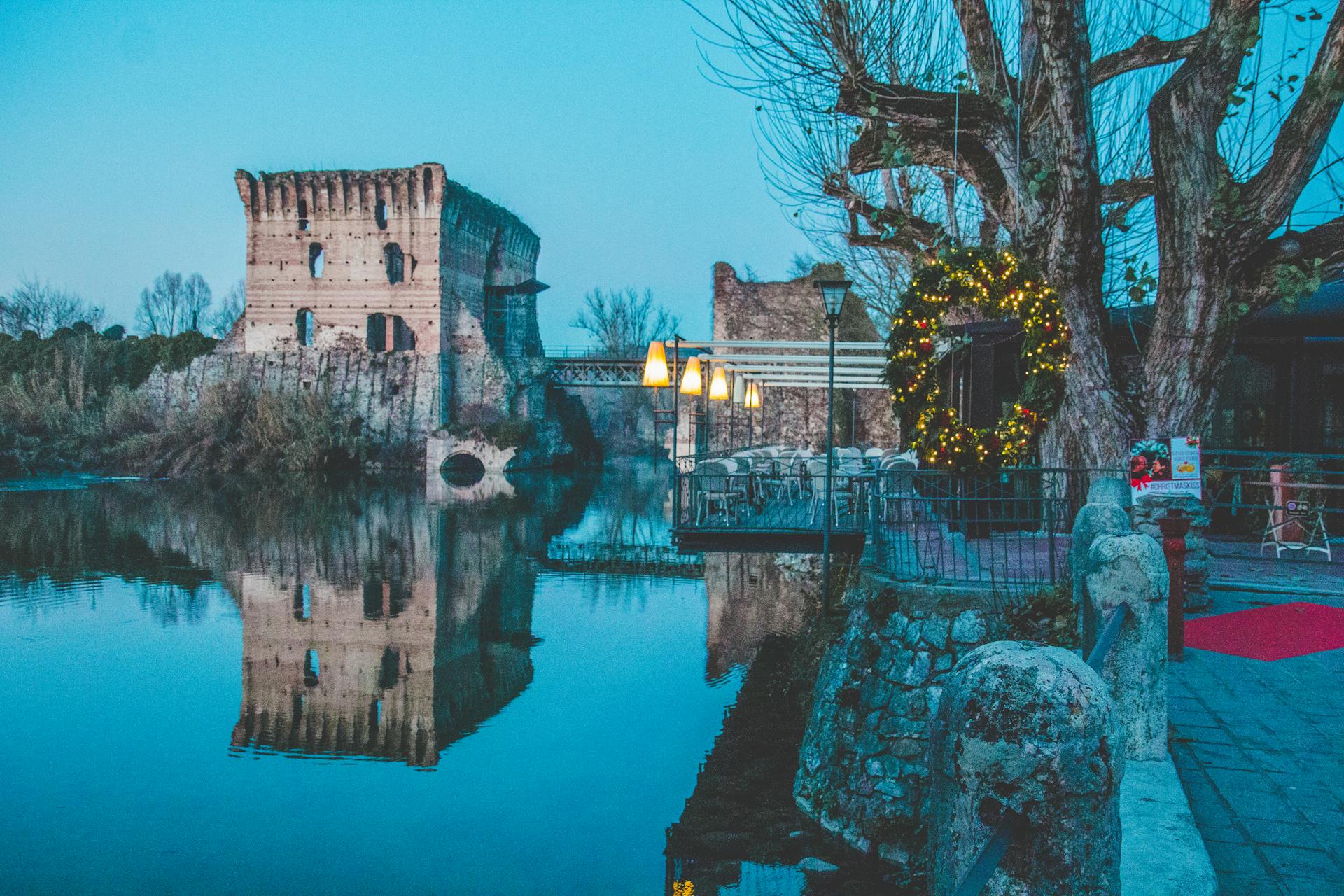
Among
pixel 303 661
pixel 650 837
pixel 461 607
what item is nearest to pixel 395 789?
pixel 650 837

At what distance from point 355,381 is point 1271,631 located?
118ft

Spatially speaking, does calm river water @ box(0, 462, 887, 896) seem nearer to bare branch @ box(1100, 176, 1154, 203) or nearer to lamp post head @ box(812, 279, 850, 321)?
lamp post head @ box(812, 279, 850, 321)

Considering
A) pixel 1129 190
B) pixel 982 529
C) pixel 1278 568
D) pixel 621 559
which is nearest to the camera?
pixel 1278 568

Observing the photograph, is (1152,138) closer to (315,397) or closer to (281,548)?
(281,548)

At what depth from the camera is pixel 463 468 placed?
39125 mm

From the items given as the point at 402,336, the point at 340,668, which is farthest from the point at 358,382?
the point at 340,668

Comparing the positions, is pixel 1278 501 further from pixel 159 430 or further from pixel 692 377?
pixel 159 430

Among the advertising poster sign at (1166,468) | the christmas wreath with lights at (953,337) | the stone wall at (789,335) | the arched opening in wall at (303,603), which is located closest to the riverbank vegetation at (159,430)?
the stone wall at (789,335)

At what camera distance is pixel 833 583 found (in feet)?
39.0

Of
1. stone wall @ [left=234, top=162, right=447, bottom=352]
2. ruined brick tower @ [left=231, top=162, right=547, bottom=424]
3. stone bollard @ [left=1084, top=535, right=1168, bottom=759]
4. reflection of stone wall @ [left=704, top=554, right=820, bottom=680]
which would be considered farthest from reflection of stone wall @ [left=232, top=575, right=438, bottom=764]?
stone wall @ [left=234, top=162, right=447, bottom=352]

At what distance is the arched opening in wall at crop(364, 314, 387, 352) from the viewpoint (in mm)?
38438

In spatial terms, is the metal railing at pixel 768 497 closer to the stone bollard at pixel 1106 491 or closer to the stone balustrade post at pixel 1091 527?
the stone bollard at pixel 1106 491

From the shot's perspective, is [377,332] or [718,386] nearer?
[718,386]

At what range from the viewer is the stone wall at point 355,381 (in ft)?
122
